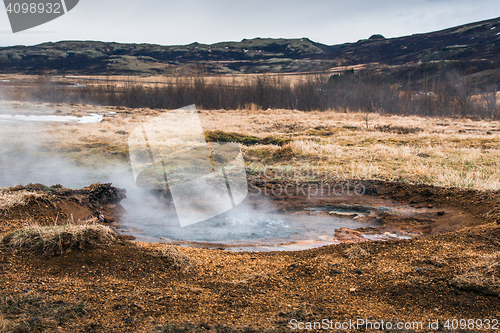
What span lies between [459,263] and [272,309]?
8.40ft

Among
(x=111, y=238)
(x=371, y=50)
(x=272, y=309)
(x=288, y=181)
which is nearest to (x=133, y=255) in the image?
(x=111, y=238)

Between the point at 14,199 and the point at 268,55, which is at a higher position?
the point at 268,55

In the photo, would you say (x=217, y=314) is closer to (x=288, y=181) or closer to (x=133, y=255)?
(x=133, y=255)

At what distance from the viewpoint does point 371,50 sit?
396 ft

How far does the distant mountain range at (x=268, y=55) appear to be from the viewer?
8804cm

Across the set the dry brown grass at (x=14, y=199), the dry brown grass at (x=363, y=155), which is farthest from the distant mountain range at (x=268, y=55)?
the dry brown grass at (x=14, y=199)

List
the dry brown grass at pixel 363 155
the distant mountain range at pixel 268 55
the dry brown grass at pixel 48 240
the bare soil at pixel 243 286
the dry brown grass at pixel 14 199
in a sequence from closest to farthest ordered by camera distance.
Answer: the bare soil at pixel 243 286 < the dry brown grass at pixel 48 240 < the dry brown grass at pixel 14 199 < the dry brown grass at pixel 363 155 < the distant mountain range at pixel 268 55

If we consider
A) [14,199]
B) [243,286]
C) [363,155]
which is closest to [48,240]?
[14,199]

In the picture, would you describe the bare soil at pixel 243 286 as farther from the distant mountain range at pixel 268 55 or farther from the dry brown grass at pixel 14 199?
the distant mountain range at pixel 268 55

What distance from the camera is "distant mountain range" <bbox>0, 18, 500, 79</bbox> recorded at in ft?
289

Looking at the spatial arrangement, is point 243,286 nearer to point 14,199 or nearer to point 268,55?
point 14,199

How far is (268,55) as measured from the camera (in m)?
142

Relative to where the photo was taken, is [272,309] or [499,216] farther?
[499,216]

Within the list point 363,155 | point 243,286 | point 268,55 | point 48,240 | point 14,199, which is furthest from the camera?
point 268,55
